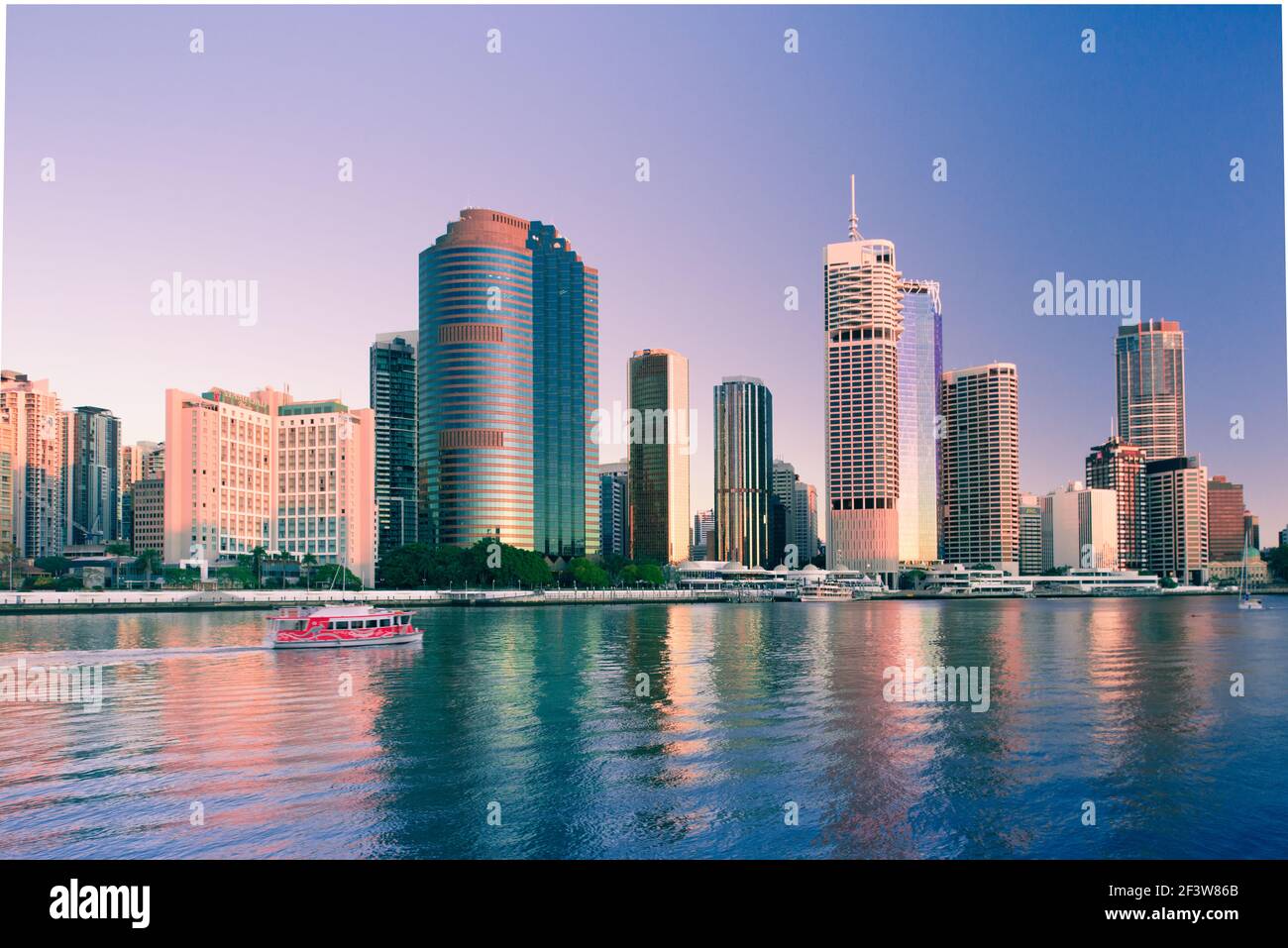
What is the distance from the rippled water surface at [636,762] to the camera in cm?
2388

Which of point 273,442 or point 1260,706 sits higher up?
point 273,442

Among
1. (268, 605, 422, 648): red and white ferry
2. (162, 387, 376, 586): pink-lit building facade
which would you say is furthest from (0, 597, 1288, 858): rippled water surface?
(162, 387, 376, 586): pink-lit building facade

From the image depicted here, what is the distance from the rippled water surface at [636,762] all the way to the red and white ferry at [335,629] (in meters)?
9.26

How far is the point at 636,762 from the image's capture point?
3159 centimetres

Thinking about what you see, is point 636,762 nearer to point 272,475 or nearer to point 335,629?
point 335,629

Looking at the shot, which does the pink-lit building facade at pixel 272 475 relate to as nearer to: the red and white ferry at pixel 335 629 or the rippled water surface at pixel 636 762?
the red and white ferry at pixel 335 629

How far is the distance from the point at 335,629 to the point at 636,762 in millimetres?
48312

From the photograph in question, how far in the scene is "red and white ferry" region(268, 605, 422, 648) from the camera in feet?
234

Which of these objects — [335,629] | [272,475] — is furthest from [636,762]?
[272,475]

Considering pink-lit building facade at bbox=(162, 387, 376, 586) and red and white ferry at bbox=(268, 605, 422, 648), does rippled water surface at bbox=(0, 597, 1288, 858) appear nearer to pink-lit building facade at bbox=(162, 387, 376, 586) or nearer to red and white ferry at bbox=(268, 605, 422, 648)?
red and white ferry at bbox=(268, 605, 422, 648)
